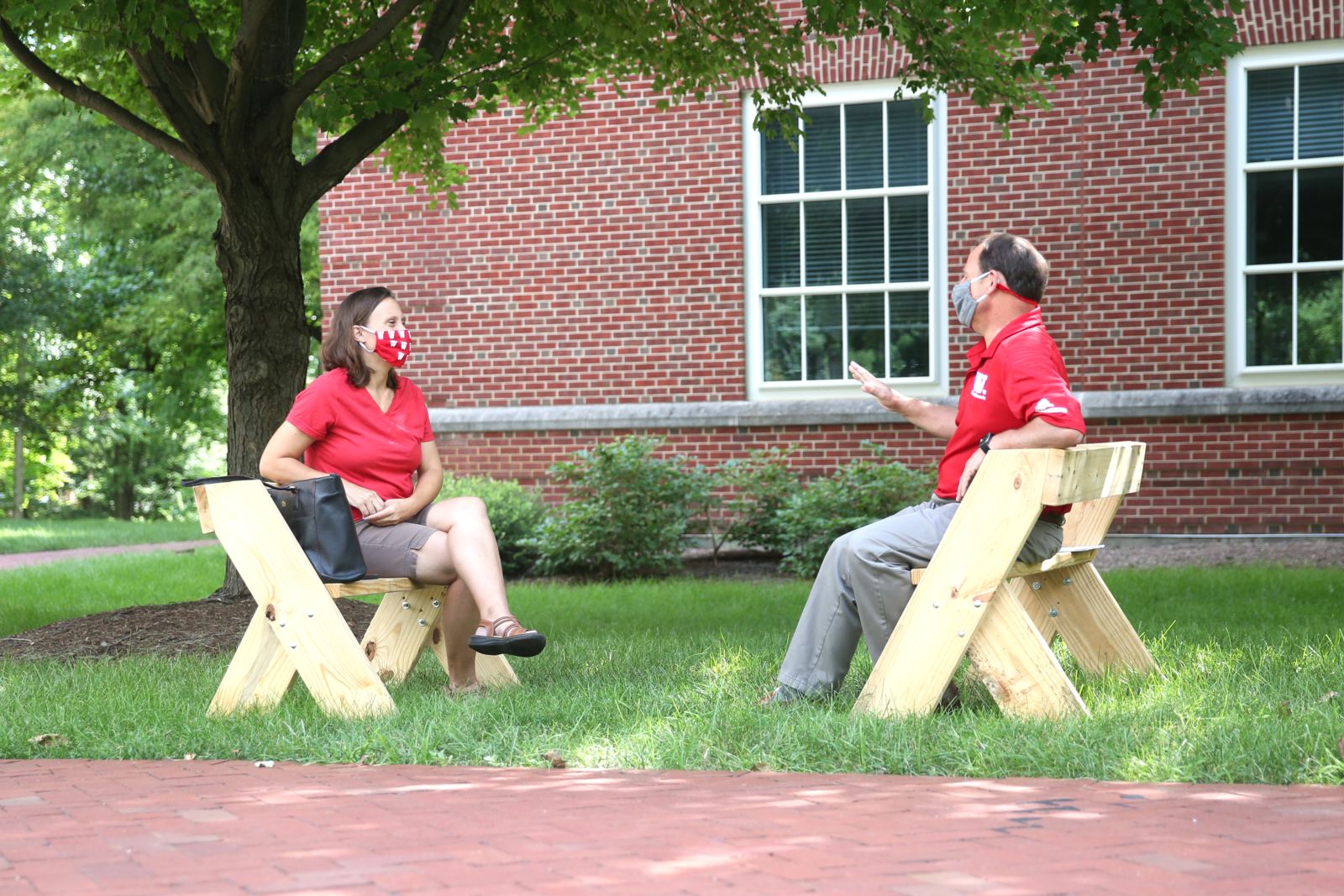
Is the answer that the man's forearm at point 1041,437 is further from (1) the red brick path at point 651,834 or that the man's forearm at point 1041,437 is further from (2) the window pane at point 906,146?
(2) the window pane at point 906,146

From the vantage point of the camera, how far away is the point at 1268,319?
11680 mm

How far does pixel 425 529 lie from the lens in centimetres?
518

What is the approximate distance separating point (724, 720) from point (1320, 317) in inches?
355

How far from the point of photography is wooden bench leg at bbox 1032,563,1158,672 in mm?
5121

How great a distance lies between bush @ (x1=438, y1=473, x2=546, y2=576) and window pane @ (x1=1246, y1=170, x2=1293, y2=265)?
20.4 feet

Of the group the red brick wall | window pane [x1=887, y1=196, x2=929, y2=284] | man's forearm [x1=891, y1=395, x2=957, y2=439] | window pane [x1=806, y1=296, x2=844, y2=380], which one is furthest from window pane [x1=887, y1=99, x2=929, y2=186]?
man's forearm [x1=891, y1=395, x2=957, y2=439]

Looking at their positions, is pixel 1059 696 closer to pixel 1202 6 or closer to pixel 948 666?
pixel 948 666

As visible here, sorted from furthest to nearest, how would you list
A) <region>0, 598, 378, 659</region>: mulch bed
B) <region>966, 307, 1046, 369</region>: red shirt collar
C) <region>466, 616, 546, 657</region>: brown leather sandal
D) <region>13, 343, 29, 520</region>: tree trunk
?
1. <region>13, 343, 29, 520</region>: tree trunk
2. <region>0, 598, 378, 659</region>: mulch bed
3. <region>466, 616, 546, 657</region>: brown leather sandal
4. <region>966, 307, 1046, 369</region>: red shirt collar

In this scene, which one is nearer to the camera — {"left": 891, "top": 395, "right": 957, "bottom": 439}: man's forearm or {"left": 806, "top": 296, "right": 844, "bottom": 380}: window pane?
{"left": 891, "top": 395, "right": 957, "bottom": 439}: man's forearm

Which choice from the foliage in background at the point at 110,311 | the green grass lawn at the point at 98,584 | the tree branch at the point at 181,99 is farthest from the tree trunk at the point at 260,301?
the foliage in background at the point at 110,311

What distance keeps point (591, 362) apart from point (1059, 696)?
9066 mm

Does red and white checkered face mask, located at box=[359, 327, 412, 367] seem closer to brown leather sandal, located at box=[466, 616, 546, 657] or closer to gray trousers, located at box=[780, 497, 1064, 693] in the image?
brown leather sandal, located at box=[466, 616, 546, 657]

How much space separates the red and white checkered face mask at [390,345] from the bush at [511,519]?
5.63 meters

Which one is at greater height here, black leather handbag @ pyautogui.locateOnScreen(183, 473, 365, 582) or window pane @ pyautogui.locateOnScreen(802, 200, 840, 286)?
window pane @ pyautogui.locateOnScreen(802, 200, 840, 286)
